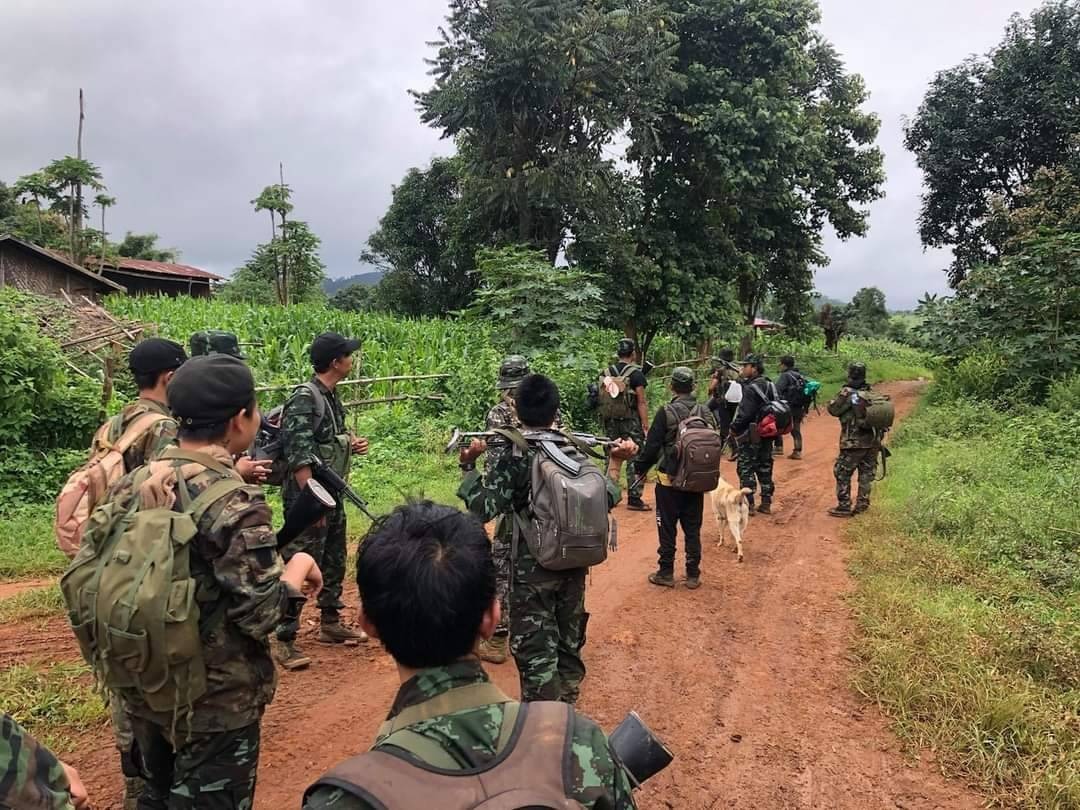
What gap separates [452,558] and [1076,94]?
2374cm

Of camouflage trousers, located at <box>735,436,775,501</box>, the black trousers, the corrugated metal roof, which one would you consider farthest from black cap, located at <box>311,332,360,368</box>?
the corrugated metal roof

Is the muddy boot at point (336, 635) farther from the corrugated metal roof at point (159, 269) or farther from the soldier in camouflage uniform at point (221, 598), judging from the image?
the corrugated metal roof at point (159, 269)

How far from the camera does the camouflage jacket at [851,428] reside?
7.82m

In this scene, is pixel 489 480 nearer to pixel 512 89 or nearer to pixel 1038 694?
pixel 1038 694

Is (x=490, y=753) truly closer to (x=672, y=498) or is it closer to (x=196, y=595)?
(x=196, y=595)

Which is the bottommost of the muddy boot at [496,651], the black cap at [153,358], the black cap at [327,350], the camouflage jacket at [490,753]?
the muddy boot at [496,651]

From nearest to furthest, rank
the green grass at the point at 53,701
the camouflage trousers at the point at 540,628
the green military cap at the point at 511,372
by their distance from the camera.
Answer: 1. the camouflage trousers at the point at 540,628
2. the green grass at the point at 53,701
3. the green military cap at the point at 511,372

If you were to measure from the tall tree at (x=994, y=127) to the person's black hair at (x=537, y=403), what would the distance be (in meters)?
17.7

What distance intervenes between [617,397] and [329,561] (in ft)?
15.0

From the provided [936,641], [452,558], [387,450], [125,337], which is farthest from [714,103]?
[452,558]

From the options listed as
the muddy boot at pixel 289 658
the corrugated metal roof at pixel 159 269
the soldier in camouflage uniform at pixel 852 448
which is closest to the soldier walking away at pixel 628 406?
the soldier in camouflage uniform at pixel 852 448

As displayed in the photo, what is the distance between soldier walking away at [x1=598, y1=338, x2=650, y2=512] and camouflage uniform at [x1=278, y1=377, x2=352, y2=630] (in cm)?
438

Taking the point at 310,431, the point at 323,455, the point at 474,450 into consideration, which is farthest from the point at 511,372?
the point at 310,431

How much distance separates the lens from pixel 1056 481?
7.54m
